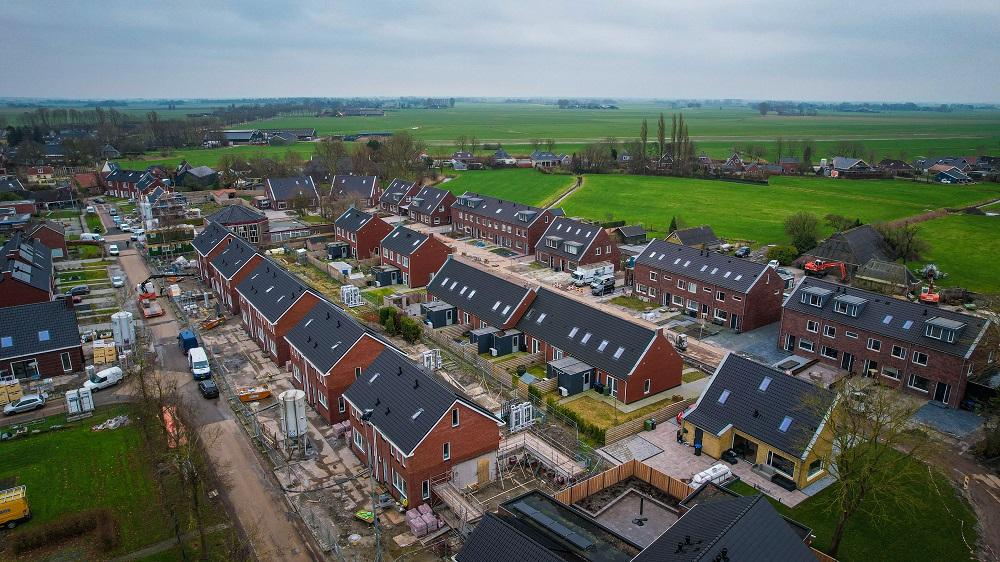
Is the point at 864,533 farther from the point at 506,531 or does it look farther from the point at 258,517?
the point at 258,517

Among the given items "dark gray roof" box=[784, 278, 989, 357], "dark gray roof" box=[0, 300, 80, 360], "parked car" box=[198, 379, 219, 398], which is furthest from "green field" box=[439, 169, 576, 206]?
"dark gray roof" box=[0, 300, 80, 360]

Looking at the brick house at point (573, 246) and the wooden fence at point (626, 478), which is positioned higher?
the brick house at point (573, 246)

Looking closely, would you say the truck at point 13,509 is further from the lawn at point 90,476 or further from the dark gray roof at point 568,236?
the dark gray roof at point 568,236

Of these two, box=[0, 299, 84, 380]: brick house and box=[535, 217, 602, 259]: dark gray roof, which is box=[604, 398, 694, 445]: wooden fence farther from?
box=[0, 299, 84, 380]: brick house

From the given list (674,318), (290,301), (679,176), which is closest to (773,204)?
(679,176)

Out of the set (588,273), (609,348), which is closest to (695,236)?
(588,273)

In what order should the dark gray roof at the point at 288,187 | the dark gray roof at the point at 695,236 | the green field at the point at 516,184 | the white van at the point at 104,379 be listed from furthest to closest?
1. the green field at the point at 516,184
2. the dark gray roof at the point at 288,187
3. the dark gray roof at the point at 695,236
4. the white van at the point at 104,379

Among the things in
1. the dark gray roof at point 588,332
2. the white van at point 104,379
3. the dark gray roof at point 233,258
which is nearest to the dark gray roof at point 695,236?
the dark gray roof at point 588,332
